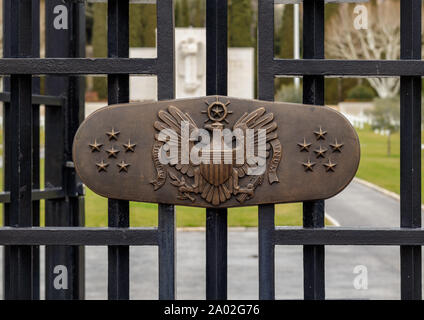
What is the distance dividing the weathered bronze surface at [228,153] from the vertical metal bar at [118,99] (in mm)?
53

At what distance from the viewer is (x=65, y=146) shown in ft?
11.2

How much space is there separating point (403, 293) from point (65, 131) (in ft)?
7.33

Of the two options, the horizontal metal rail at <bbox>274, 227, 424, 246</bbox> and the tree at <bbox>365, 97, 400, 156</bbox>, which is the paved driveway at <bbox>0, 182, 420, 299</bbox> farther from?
the tree at <bbox>365, 97, 400, 156</bbox>

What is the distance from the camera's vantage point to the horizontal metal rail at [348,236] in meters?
1.75

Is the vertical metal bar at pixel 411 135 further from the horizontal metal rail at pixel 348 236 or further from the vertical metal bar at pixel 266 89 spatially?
the vertical metal bar at pixel 266 89

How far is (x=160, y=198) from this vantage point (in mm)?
1776

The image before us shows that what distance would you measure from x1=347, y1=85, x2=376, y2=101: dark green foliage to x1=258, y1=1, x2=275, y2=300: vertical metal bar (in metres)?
25.9

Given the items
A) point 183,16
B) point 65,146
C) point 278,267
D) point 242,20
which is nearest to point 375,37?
point 183,16

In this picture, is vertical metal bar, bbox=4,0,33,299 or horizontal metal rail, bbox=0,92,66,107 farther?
horizontal metal rail, bbox=0,92,66,107

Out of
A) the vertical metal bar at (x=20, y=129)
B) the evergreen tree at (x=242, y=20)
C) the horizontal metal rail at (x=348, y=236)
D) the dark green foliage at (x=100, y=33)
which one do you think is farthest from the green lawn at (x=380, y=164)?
the vertical metal bar at (x=20, y=129)

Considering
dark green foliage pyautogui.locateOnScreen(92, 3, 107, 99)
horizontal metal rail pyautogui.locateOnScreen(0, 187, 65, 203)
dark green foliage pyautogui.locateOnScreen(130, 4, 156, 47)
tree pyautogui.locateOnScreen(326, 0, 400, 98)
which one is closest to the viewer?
dark green foliage pyautogui.locateOnScreen(130, 4, 156, 47)

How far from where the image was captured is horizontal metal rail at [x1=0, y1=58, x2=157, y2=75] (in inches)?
68.7

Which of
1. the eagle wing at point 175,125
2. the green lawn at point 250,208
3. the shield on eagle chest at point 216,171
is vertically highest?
the eagle wing at point 175,125

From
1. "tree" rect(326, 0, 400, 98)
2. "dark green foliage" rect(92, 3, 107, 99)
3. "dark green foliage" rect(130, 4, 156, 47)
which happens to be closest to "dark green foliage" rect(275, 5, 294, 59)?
"tree" rect(326, 0, 400, 98)
